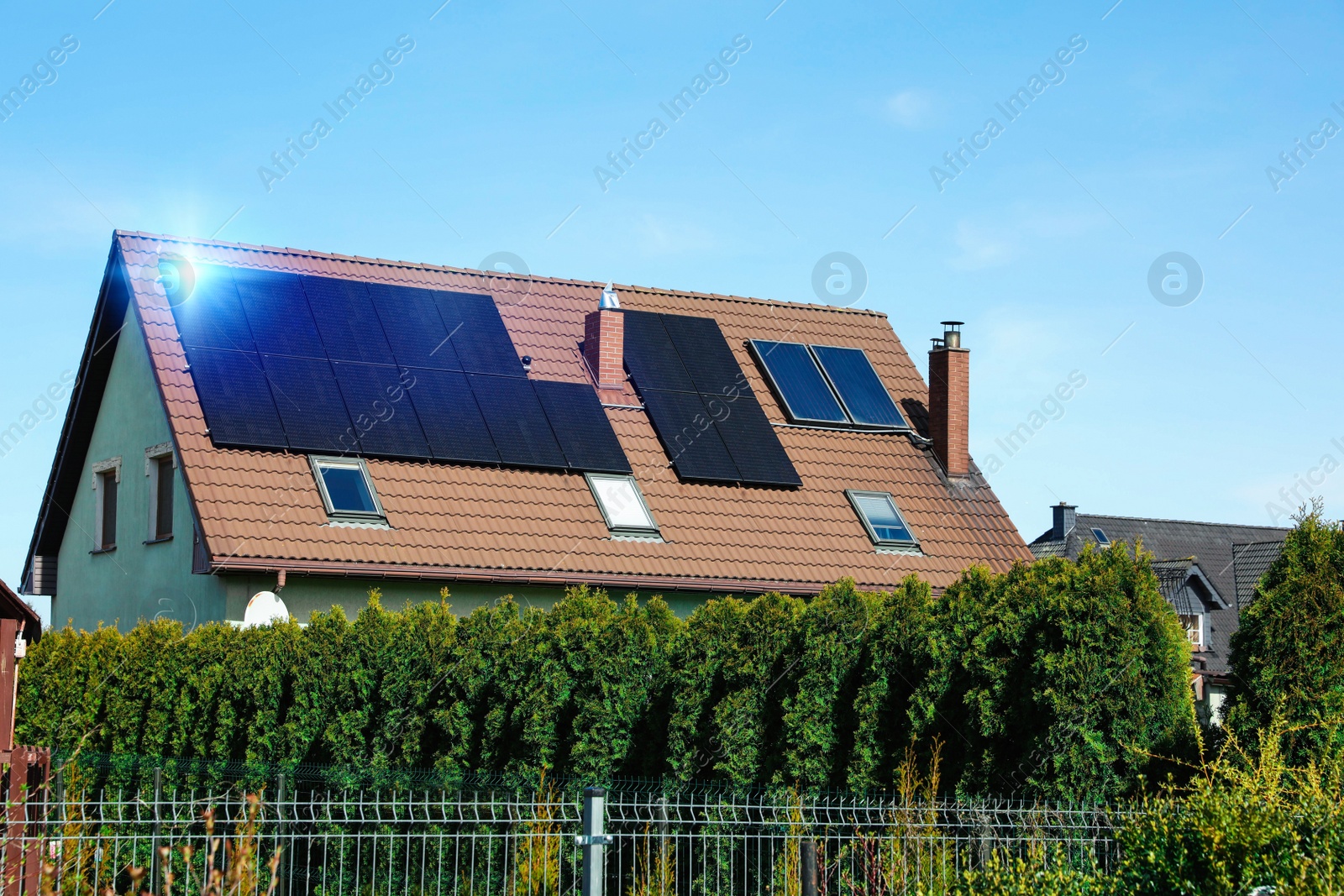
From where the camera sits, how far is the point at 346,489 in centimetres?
1728

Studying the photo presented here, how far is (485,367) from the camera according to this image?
776 inches

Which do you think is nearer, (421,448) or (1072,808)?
(1072,808)

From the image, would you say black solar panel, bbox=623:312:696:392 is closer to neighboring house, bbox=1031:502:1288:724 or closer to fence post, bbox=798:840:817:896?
fence post, bbox=798:840:817:896

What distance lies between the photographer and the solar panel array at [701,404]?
19984 millimetres

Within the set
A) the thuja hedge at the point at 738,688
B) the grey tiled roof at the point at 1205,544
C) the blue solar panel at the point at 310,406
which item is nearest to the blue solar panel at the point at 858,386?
the blue solar panel at the point at 310,406

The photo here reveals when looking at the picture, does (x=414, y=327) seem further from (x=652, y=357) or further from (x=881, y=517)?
(x=881, y=517)

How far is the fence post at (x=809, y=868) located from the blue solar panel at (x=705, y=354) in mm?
13894

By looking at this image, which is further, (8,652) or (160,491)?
(160,491)

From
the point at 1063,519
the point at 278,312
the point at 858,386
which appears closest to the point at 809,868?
the point at 278,312

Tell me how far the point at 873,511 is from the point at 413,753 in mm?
10078

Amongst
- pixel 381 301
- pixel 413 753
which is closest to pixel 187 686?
pixel 413 753

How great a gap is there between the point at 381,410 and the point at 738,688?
29.9ft

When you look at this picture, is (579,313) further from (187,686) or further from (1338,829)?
(1338,829)

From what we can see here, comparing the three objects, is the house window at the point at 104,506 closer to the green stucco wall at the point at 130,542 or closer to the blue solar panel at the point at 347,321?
the green stucco wall at the point at 130,542
